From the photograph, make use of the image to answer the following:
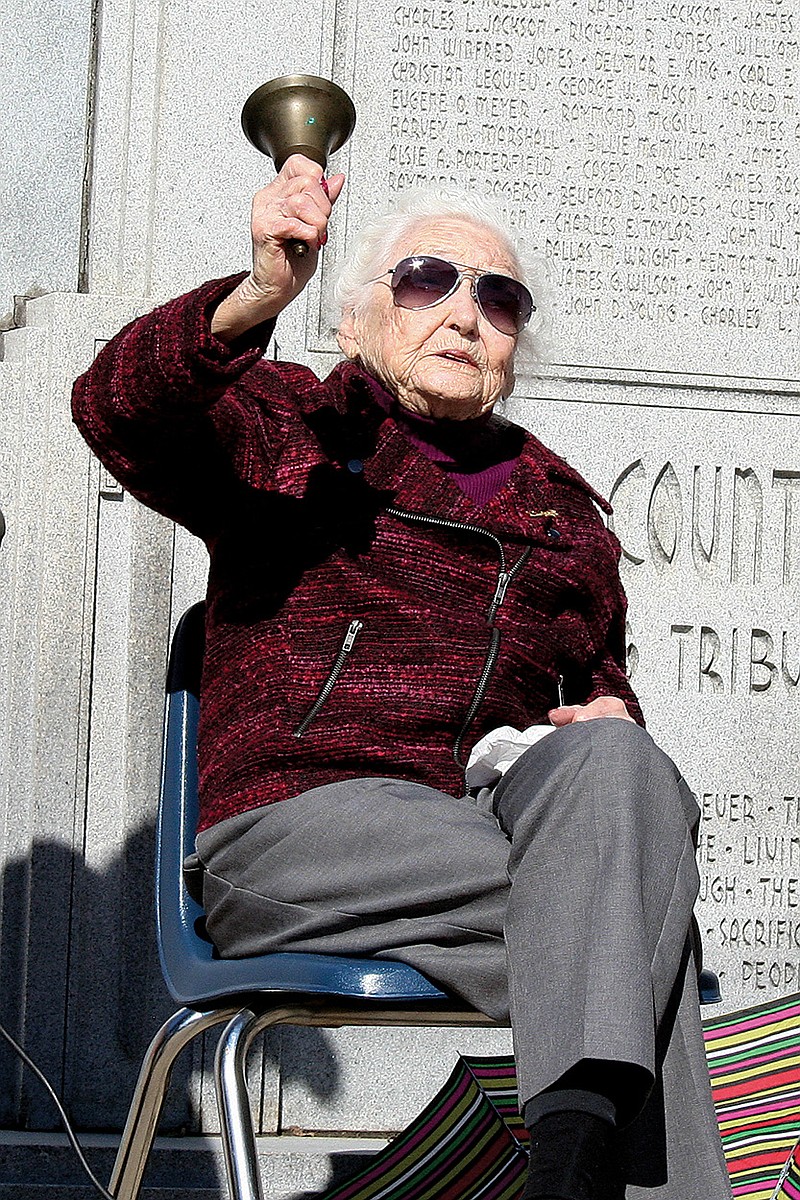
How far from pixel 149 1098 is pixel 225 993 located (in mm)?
321

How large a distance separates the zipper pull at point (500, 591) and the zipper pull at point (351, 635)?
0.22 meters

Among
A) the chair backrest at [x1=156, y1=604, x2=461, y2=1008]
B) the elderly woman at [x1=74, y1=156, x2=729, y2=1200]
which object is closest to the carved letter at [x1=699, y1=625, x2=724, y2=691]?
the elderly woman at [x1=74, y1=156, x2=729, y2=1200]

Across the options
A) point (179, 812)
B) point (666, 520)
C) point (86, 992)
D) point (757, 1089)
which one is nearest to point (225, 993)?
point (179, 812)

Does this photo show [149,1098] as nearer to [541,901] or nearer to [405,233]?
[541,901]

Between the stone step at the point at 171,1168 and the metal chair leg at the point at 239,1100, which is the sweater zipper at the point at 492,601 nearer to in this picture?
the metal chair leg at the point at 239,1100

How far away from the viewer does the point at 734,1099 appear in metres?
2.28

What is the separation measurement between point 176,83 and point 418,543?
153cm

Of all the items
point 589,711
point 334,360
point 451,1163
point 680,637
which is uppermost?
point 334,360

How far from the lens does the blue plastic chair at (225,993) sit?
6.29 ft

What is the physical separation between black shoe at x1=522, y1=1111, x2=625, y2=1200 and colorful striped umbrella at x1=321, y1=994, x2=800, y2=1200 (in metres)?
0.63

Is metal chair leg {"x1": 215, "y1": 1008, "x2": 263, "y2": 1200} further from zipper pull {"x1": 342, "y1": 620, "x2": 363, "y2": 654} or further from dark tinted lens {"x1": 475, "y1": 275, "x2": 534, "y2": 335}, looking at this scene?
dark tinted lens {"x1": 475, "y1": 275, "x2": 534, "y2": 335}

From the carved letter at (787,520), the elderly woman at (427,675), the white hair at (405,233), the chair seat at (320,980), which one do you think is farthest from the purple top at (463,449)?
the carved letter at (787,520)

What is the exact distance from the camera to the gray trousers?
5.62 feet

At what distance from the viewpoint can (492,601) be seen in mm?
2387
